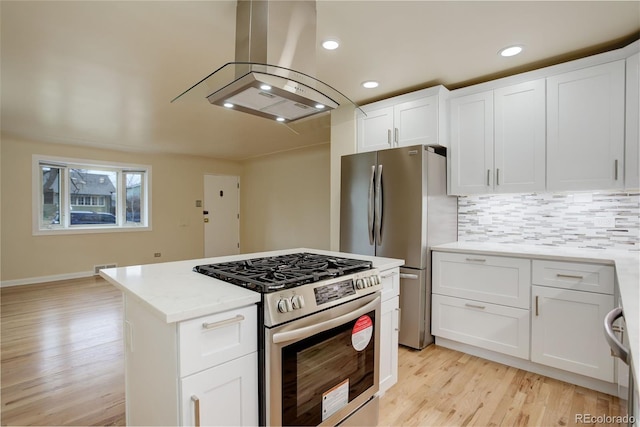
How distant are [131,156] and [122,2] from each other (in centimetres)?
488

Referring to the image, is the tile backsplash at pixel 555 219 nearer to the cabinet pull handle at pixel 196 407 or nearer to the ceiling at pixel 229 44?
the ceiling at pixel 229 44

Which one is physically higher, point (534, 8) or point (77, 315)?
point (534, 8)

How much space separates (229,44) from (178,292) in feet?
5.79

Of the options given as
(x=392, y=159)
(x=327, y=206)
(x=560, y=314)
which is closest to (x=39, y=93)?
(x=392, y=159)

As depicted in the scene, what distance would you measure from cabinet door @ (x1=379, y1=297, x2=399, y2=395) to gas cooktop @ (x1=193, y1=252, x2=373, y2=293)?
0.39 metres

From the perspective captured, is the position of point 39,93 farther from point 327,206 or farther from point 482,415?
point 482,415

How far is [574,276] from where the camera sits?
215 centimetres

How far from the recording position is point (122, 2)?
1.77 meters

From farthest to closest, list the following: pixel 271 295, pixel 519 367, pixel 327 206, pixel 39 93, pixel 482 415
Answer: pixel 327 206, pixel 39 93, pixel 519 367, pixel 482 415, pixel 271 295

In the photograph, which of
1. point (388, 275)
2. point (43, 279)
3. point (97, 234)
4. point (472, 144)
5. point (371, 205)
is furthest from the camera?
point (97, 234)

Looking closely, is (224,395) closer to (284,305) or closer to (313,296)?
(284,305)

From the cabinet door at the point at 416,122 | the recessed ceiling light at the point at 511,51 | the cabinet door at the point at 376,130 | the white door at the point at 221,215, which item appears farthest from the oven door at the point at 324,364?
the white door at the point at 221,215

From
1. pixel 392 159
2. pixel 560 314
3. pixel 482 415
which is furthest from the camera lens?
pixel 392 159

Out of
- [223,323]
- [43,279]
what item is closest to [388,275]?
[223,323]
